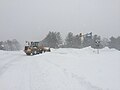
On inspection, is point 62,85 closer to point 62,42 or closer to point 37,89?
point 37,89

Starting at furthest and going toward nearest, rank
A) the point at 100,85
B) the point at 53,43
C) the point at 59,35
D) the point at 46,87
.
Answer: the point at 59,35
the point at 53,43
the point at 46,87
the point at 100,85

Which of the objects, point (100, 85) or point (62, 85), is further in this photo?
point (62, 85)

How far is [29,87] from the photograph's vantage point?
1091cm

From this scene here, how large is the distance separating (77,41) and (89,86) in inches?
4861

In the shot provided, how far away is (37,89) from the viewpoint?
10406mm

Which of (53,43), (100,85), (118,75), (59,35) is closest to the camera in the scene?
(100,85)

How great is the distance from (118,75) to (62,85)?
2.70 m

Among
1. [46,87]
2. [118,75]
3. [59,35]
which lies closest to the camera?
[46,87]

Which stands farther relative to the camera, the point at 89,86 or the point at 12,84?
the point at 12,84

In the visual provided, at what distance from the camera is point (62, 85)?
35.9ft

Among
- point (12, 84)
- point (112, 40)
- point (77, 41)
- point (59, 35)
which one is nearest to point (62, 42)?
point (59, 35)

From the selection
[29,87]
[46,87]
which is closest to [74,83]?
[46,87]

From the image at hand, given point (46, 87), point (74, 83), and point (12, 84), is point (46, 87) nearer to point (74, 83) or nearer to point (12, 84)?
point (74, 83)

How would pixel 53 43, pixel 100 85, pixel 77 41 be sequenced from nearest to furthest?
pixel 100 85 < pixel 53 43 < pixel 77 41
